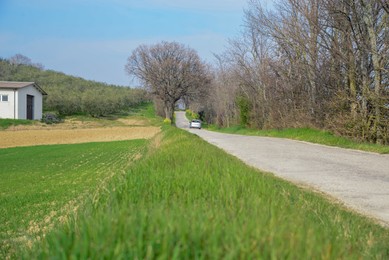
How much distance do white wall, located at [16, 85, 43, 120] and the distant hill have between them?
1436cm

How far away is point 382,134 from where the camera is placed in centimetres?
2014

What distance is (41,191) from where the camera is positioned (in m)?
15.5

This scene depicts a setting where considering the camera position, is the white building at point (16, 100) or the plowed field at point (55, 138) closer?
the plowed field at point (55, 138)

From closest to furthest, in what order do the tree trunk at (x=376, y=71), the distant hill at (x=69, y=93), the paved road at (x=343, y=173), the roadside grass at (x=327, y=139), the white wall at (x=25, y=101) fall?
the paved road at (x=343, y=173), the roadside grass at (x=327, y=139), the tree trunk at (x=376, y=71), the white wall at (x=25, y=101), the distant hill at (x=69, y=93)

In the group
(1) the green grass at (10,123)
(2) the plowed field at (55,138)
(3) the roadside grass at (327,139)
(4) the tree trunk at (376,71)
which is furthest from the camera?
(1) the green grass at (10,123)

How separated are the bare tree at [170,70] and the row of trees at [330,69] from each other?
32535 mm

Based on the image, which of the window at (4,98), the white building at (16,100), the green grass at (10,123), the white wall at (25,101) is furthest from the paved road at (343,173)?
the window at (4,98)

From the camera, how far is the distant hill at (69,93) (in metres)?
90.3

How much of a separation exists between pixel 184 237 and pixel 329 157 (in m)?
13.9

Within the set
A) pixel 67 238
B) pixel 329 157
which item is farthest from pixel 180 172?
pixel 329 157

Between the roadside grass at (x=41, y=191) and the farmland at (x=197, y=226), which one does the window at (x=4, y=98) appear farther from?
the farmland at (x=197, y=226)

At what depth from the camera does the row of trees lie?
20.6 meters

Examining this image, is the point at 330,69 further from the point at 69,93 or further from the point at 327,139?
the point at 69,93

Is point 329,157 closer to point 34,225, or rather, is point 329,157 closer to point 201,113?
point 34,225
